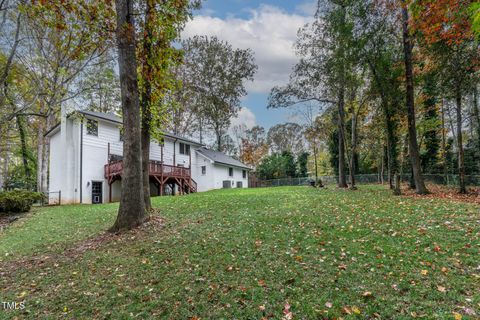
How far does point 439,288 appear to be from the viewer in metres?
3.16

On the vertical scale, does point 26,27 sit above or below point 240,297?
above

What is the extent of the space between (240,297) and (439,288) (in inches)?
99.9

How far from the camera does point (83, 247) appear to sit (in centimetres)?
553

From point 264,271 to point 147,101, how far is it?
21.0 feet

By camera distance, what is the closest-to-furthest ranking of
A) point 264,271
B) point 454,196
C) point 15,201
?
1. point 264,271
2. point 454,196
3. point 15,201

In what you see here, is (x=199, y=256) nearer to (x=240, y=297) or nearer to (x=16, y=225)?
(x=240, y=297)

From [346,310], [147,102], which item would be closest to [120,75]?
[147,102]

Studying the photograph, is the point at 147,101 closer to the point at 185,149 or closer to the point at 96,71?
the point at 96,71

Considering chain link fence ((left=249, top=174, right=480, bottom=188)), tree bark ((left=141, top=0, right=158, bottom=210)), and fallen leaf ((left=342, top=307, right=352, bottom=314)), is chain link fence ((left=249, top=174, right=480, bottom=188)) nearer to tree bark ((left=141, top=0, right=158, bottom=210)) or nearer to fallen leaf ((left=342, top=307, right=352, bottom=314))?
tree bark ((left=141, top=0, right=158, bottom=210))

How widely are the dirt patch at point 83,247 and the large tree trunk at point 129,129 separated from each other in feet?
0.88

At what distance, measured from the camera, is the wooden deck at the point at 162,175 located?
16.5 m

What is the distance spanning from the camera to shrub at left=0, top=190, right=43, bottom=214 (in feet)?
36.7

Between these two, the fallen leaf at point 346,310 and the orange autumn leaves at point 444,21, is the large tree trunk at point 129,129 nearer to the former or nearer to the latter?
the fallen leaf at point 346,310

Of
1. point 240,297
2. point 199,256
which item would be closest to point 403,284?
point 240,297
